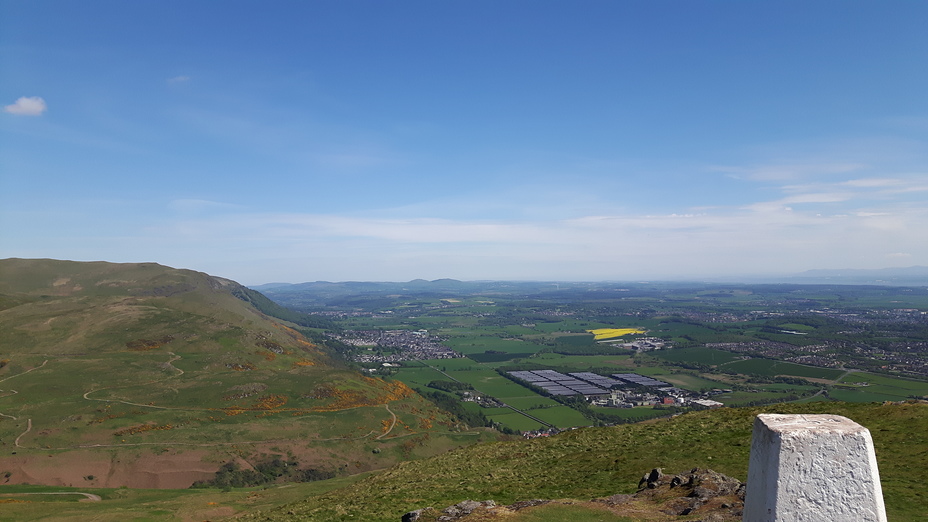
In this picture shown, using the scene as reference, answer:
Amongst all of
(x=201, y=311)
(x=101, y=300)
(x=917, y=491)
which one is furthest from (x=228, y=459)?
(x=101, y=300)

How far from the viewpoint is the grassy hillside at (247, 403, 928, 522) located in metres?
25.0

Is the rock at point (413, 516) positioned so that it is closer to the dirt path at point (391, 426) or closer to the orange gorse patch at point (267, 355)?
the dirt path at point (391, 426)

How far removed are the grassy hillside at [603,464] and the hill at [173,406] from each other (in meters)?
44.6

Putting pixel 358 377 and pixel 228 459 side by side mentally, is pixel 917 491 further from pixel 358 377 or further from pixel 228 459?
pixel 358 377

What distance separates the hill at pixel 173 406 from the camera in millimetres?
67438

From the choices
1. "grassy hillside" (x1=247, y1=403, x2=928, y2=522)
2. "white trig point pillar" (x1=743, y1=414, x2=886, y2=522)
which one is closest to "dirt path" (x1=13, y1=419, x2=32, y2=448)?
"grassy hillside" (x1=247, y1=403, x2=928, y2=522)

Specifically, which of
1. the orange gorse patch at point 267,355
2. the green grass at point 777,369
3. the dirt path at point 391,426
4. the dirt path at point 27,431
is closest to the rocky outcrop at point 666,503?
the dirt path at point 391,426

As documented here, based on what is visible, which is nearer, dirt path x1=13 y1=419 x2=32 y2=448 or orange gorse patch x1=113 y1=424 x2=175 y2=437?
dirt path x1=13 y1=419 x2=32 y2=448

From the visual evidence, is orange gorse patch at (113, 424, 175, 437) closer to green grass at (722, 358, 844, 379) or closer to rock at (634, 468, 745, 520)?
rock at (634, 468, 745, 520)

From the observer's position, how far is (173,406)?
89.4 m

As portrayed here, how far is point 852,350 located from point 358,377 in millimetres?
191318

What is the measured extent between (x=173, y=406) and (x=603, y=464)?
87.4 meters

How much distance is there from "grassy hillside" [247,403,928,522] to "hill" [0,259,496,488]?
1754 inches

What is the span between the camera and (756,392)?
13450 cm
